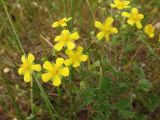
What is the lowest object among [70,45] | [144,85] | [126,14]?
[144,85]

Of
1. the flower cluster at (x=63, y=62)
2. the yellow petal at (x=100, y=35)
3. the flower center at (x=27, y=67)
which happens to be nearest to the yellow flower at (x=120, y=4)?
the yellow petal at (x=100, y=35)

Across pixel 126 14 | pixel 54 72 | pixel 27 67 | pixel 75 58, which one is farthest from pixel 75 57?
pixel 126 14

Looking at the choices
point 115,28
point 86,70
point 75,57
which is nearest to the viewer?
point 75,57

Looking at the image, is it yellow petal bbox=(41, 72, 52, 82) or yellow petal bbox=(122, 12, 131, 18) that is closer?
yellow petal bbox=(41, 72, 52, 82)

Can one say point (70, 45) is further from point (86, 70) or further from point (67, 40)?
point (86, 70)

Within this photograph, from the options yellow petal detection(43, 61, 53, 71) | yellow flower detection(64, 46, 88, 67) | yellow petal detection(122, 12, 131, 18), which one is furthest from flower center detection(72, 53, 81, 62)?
yellow petal detection(122, 12, 131, 18)

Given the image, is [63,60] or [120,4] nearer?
[63,60]

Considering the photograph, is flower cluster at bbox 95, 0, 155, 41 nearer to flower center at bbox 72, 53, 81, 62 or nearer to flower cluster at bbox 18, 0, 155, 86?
flower cluster at bbox 18, 0, 155, 86

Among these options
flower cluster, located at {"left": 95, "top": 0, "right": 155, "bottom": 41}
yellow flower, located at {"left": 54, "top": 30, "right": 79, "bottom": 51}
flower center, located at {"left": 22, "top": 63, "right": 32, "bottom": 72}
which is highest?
flower cluster, located at {"left": 95, "top": 0, "right": 155, "bottom": 41}

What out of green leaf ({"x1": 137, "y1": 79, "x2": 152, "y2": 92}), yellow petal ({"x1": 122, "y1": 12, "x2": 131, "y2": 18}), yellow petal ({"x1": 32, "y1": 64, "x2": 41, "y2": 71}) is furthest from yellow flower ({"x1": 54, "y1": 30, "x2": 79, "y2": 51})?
green leaf ({"x1": 137, "y1": 79, "x2": 152, "y2": 92})

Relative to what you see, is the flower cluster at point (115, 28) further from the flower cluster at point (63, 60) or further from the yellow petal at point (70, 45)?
the yellow petal at point (70, 45)

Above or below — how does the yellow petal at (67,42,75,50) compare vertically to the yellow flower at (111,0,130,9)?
below

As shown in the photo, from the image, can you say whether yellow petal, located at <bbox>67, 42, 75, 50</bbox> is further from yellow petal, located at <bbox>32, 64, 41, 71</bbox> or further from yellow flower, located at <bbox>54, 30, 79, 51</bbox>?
yellow petal, located at <bbox>32, 64, 41, 71</bbox>
